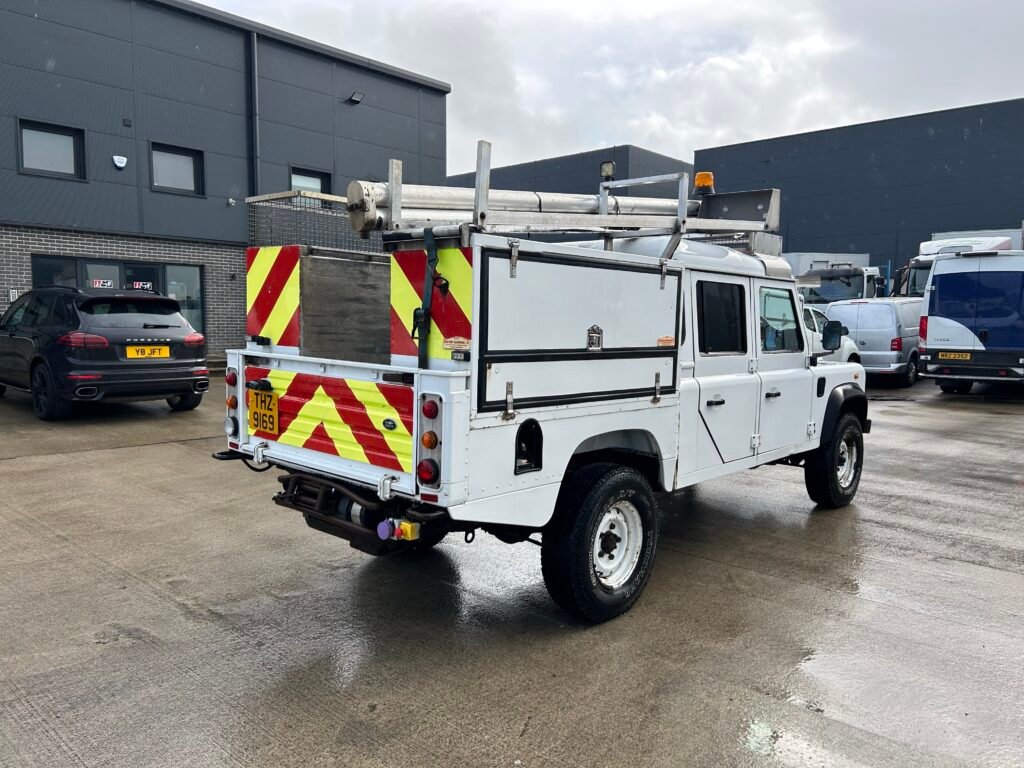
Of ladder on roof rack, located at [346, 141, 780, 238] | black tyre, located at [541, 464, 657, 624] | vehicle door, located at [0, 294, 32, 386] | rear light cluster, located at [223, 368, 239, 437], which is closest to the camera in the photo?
ladder on roof rack, located at [346, 141, 780, 238]

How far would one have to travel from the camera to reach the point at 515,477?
12.1 feet

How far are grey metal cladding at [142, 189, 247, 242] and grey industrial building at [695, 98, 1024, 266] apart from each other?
78.0 feet

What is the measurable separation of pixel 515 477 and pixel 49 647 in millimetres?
2468

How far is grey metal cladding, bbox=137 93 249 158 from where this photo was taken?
1616 cm

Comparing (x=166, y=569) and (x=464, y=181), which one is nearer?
(x=166, y=569)

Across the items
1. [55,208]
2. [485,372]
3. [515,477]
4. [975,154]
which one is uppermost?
[975,154]

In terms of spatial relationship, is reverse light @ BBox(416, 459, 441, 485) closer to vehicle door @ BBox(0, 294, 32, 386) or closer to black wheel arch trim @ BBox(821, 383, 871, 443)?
black wheel arch trim @ BBox(821, 383, 871, 443)

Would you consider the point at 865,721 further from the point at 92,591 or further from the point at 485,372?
the point at 92,591

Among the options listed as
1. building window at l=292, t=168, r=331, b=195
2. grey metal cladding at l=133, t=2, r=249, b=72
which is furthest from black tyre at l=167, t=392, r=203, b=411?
building window at l=292, t=168, r=331, b=195

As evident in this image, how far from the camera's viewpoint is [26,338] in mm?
10273

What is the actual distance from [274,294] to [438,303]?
135cm

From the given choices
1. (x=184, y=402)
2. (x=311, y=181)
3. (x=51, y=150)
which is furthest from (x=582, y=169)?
(x=184, y=402)

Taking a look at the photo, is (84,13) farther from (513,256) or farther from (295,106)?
(513,256)

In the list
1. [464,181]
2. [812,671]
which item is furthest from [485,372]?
[464,181]
